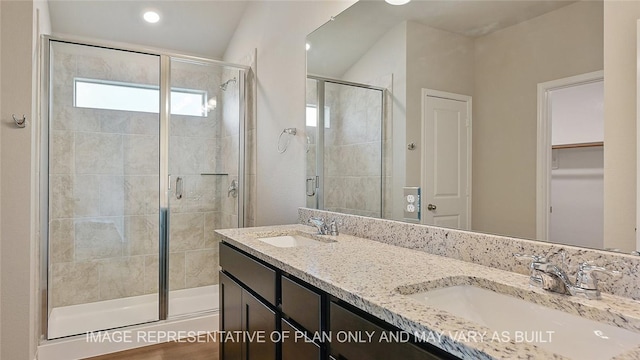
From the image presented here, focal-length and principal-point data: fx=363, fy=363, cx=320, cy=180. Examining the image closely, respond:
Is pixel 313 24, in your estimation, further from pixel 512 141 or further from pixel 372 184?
pixel 512 141

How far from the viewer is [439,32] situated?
1.53m

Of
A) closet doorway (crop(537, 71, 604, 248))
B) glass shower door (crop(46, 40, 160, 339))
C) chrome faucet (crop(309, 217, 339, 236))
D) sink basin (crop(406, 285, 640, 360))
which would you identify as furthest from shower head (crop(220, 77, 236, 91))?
sink basin (crop(406, 285, 640, 360))

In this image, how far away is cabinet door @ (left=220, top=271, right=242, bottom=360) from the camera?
1.74 meters

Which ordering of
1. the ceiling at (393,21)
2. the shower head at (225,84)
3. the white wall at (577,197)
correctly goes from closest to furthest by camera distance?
1. the white wall at (577,197)
2. the ceiling at (393,21)
3. the shower head at (225,84)

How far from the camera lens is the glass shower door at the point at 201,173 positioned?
10.6 feet

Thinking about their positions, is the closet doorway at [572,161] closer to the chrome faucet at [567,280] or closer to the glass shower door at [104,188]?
the chrome faucet at [567,280]

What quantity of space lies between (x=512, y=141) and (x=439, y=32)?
574 millimetres

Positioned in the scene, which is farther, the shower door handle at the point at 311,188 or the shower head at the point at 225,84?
the shower head at the point at 225,84

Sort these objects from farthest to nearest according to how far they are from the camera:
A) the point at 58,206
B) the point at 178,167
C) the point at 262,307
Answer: the point at 178,167, the point at 58,206, the point at 262,307

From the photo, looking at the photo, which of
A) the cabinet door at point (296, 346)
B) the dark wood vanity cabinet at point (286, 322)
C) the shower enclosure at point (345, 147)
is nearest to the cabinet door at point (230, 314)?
the dark wood vanity cabinet at point (286, 322)

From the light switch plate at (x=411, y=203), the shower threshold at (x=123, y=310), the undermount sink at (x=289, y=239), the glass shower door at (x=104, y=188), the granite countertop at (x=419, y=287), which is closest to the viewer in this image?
the granite countertop at (x=419, y=287)

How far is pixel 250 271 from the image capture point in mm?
1601

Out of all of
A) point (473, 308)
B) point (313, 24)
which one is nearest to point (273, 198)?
point (313, 24)

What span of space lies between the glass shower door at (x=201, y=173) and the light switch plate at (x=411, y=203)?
1884 mm
